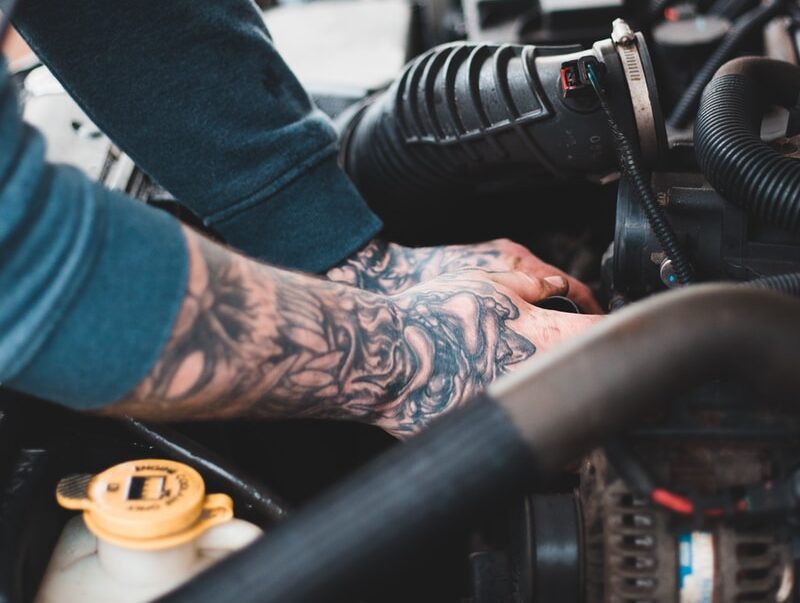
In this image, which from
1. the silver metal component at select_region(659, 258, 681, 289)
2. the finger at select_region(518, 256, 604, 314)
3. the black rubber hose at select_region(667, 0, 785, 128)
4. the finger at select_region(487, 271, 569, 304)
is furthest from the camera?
the black rubber hose at select_region(667, 0, 785, 128)

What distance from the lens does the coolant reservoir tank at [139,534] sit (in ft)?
2.01

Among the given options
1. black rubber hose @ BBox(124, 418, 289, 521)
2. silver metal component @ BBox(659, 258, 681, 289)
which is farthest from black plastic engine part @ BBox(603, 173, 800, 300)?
black rubber hose @ BBox(124, 418, 289, 521)

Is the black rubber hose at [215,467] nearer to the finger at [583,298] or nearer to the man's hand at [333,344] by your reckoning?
the man's hand at [333,344]

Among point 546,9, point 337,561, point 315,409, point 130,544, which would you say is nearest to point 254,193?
point 315,409

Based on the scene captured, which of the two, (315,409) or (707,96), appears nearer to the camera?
(315,409)

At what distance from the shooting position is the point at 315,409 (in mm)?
713

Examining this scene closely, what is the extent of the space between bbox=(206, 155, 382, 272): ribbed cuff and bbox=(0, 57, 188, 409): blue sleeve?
41 centimetres

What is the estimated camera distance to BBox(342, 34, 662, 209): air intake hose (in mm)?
906

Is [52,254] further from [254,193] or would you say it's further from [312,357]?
[254,193]

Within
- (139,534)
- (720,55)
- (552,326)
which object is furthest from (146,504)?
(720,55)

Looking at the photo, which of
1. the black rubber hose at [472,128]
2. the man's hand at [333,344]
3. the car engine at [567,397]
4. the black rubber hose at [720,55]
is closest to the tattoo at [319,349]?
the man's hand at [333,344]

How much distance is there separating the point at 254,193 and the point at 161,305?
0.44m

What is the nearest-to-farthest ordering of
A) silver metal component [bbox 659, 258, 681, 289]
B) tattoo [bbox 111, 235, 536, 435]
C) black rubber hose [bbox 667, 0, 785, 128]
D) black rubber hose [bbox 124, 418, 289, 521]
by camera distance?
tattoo [bbox 111, 235, 536, 435] < black rubber hose [bbox 124, 418, 289, 521] < silver metal component [bbox 659, 258, 681, 289] < black rubber hose [bbox 667, 0, 785, 128]

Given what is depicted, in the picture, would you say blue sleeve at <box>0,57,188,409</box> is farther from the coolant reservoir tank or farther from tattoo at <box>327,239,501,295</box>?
tattoo at <box>327,239,501,295</box>
